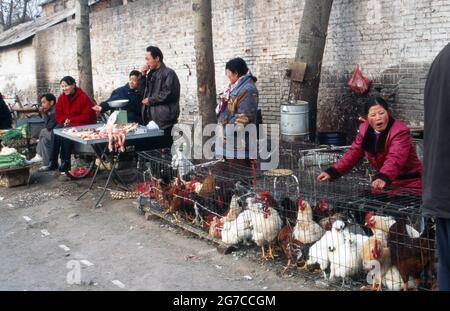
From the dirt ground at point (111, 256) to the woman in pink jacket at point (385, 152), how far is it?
104 cm

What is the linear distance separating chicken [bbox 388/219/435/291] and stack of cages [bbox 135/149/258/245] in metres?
1.60

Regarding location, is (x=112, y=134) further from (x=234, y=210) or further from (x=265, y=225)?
(x=265, y=225)

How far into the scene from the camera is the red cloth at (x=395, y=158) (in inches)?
158

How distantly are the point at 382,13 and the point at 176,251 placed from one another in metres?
5.36

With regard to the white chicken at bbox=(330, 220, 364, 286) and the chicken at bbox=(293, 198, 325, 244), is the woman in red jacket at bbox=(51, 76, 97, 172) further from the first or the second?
the white chicken at bbox=(330, 220, 364, 286)

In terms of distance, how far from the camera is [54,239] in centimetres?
553

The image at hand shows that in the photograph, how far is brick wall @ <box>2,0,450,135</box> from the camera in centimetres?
765

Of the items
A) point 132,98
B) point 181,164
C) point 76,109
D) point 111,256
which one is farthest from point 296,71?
point 111,256

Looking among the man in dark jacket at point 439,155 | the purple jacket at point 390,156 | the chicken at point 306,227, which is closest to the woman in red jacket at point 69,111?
the chicken at point 306,227

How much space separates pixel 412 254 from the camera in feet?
11.7

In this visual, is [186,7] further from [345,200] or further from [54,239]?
[345,200]

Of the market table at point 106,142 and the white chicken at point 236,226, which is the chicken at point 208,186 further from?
the market table at point 106,142

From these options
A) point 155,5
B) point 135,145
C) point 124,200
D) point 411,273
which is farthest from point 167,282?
point 155,5

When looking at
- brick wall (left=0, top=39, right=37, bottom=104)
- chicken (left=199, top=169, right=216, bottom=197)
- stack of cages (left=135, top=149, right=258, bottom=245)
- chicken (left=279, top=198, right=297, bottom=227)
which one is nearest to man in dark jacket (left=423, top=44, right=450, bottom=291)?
chicken (left=279, top=198, right=297, bottom=227)
